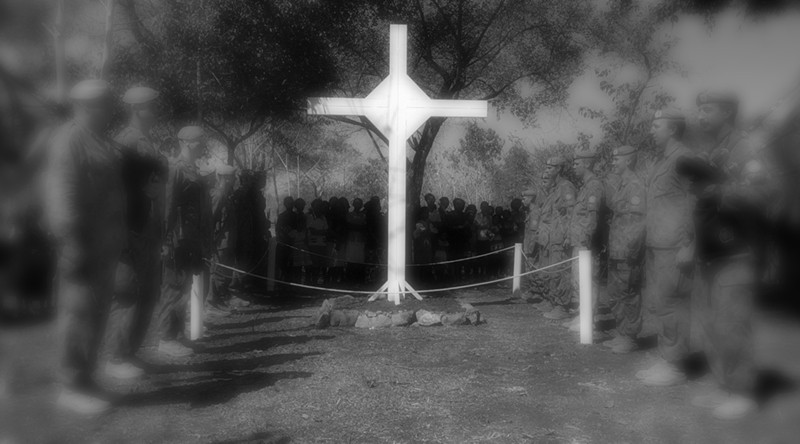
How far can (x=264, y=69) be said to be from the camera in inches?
395

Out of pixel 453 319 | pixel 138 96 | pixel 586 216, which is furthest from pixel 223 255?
pixel 138 96

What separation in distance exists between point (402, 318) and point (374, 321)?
13.2 inches

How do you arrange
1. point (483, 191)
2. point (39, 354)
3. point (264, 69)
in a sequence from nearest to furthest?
point (39, 354), point (264, 69), point (483, 191)

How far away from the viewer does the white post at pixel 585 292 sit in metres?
6.86

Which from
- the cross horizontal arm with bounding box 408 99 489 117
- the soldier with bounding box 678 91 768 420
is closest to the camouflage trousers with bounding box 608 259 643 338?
the soldier with bounding box 678 91 768 420

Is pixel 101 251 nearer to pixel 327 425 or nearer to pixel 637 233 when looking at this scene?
pixel 327 425

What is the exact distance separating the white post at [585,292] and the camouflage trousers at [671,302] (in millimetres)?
1480

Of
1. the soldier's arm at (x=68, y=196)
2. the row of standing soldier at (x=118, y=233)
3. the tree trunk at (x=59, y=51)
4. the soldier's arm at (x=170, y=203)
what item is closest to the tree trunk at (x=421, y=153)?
the row of standing soldier at (x=118, y=233)

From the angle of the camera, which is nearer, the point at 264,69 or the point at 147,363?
the point at 147,363

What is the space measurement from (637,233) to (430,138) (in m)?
8.28

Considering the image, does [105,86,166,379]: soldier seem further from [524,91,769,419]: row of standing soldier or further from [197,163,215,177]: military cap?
[524,91,769,419]: row of standing soldier

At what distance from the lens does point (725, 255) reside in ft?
12.3

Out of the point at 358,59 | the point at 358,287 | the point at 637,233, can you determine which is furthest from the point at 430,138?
the point at 637,233

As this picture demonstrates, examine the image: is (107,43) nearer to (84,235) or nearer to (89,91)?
(89,91)
